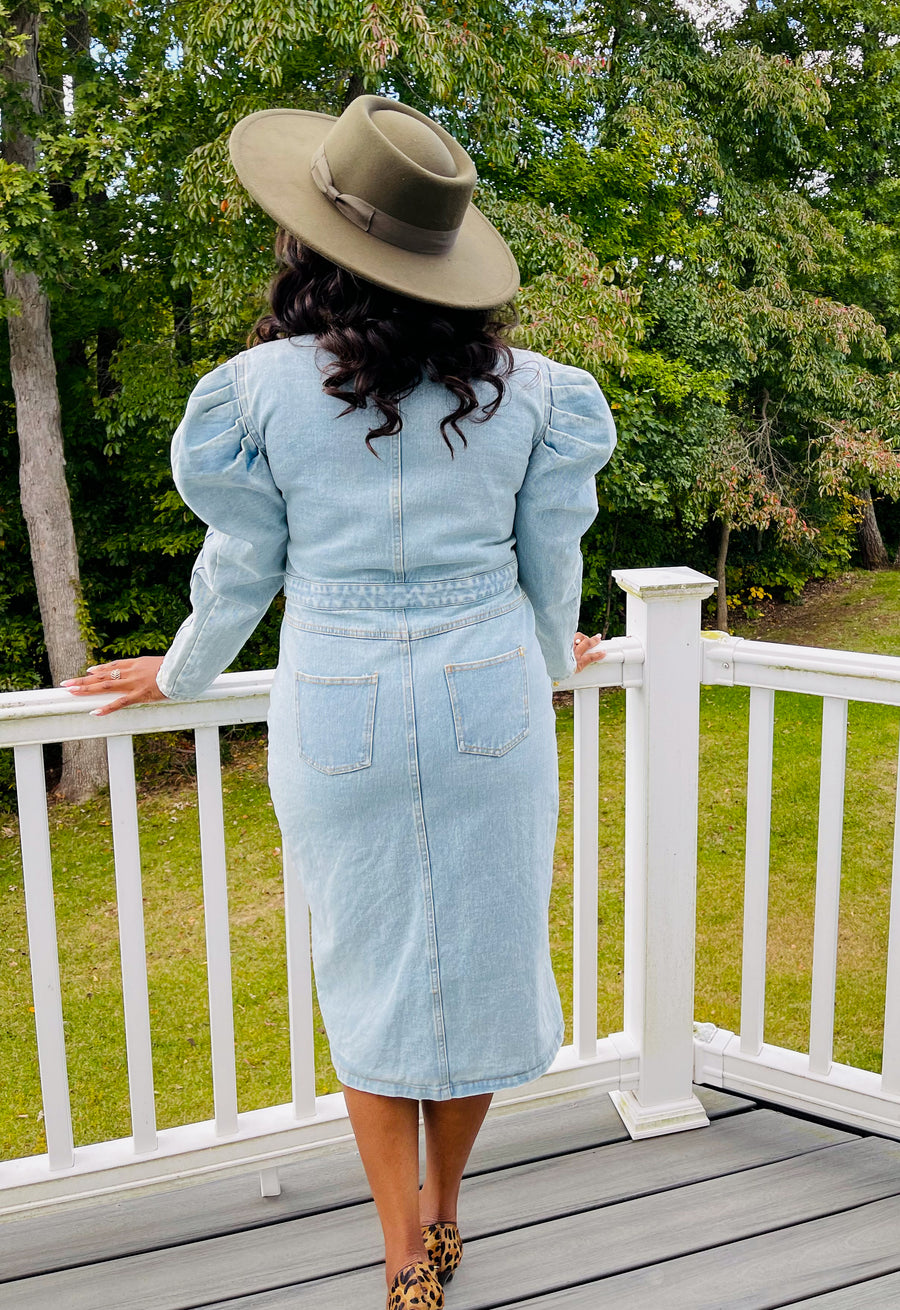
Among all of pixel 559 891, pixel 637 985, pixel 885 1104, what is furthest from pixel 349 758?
pixel 559 891

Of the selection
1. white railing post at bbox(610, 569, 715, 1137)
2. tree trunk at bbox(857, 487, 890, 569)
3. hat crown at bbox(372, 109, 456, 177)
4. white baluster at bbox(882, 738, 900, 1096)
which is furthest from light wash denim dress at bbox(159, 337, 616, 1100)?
tree trunk at bbox(857, 487, 890, 569)

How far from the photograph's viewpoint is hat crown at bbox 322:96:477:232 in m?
1.23

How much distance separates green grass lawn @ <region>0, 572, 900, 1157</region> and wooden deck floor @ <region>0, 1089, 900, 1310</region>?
2.66 metres

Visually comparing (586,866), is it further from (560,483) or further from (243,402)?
(243,402)

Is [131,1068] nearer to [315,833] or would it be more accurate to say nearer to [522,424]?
[315,833]

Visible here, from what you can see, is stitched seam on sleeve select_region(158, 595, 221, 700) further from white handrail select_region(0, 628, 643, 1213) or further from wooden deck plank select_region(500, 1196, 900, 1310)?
wooden deck plank select_region(500, 1196, 900, 1310)

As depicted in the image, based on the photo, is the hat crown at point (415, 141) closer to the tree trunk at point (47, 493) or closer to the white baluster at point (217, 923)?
the white baluster at point (217, 923)

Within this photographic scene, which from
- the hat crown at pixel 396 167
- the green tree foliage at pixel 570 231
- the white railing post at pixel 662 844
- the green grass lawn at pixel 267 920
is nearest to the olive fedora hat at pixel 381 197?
the hat crown at pixel 396 167

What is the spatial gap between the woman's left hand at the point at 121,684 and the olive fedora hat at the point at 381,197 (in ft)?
2.15

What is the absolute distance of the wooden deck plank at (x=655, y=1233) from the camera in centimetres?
161

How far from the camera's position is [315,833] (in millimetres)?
1396

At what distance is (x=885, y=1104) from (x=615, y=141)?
736 centimetres

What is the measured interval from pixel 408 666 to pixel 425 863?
0.24 m

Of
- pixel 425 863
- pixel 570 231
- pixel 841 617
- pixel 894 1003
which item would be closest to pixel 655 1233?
pixel 894 1003
